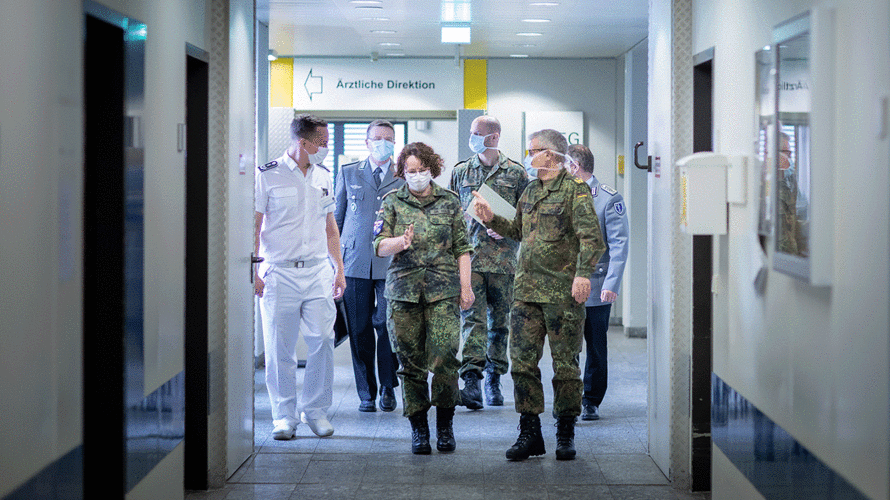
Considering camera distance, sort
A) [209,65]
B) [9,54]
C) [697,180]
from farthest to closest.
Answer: [209,65]
[697,180]
[9,54]

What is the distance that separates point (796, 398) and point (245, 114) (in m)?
3.02

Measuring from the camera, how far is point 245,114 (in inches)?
184

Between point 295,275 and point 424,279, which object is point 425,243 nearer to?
point 424,279

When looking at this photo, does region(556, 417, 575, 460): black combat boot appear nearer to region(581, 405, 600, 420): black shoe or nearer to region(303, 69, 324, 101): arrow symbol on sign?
region(581, 405, 600, 420): black shoe

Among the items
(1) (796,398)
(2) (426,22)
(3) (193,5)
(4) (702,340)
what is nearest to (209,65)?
(3) (193,5)

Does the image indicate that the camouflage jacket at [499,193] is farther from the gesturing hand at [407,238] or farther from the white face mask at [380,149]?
the gesturing hand at [407,238]

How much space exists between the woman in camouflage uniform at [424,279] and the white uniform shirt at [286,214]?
477 mm

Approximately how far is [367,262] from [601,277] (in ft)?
4.78

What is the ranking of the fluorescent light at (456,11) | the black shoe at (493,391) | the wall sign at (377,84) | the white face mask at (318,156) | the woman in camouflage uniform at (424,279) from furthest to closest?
the wall sign at (377,84) → the fluorescent light at (456,11) → the black shoe at (493,391) → the white face mask at (318,156) → the woman in camouflage uniform at (424,279)

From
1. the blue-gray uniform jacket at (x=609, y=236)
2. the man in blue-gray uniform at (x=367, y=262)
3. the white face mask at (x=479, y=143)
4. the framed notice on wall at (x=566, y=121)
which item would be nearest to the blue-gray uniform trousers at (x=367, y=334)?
the man in blue-gray uniform at (x=367, y=262)

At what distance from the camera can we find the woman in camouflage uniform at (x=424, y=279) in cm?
475

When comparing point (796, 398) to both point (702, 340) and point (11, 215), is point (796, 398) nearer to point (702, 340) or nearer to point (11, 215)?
point (702, 340)

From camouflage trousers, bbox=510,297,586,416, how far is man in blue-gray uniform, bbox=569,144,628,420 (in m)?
0.77

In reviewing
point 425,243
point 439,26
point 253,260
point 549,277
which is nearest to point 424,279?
point 425,243
